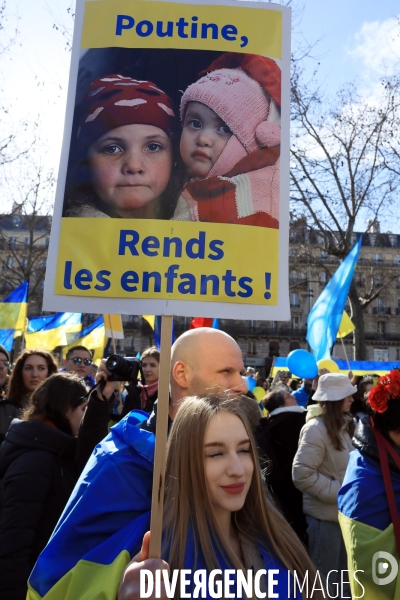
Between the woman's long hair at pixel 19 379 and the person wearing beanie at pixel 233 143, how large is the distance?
8.61 feet

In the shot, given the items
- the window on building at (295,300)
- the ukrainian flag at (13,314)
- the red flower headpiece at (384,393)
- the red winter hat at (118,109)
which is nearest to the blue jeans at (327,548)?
the red flower headpiece at (384,393)

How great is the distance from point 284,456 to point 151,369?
1374 millimetres

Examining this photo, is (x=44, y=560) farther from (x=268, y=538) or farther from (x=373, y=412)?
(x=373, y=412)

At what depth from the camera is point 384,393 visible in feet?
9.32

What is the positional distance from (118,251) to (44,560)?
0.97m

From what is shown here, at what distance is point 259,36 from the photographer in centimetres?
234

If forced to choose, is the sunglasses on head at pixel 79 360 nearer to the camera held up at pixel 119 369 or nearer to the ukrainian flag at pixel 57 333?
the camera held up at pixel 119 369

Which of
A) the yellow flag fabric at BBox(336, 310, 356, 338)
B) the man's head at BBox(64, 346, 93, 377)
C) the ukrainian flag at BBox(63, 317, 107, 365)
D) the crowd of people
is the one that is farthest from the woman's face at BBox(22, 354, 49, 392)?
the yellow flag fabric at BBox(336, 310, 356, 338)

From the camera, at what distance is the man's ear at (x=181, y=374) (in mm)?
2343

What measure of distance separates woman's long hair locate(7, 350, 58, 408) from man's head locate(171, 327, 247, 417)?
2.22m

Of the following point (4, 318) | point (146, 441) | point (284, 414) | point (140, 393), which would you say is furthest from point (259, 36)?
point (4, 318)

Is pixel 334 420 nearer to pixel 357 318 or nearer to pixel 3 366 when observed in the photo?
pixel 3 366

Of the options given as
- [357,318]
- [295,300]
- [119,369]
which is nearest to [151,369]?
[119,369]

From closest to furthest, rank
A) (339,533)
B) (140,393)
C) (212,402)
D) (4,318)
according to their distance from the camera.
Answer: (212,402), (339,533), (140,393), (4,318)
